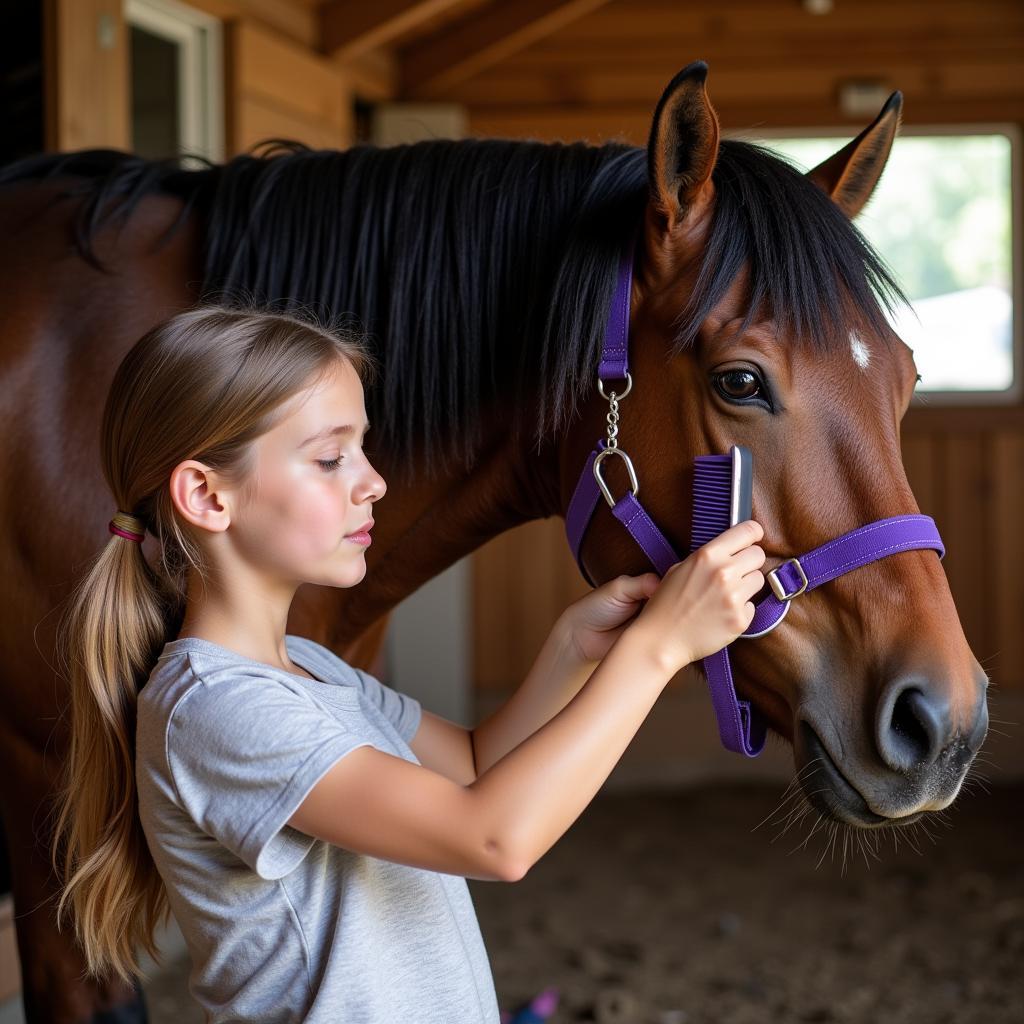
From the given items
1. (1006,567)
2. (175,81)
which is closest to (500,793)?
(175,81)

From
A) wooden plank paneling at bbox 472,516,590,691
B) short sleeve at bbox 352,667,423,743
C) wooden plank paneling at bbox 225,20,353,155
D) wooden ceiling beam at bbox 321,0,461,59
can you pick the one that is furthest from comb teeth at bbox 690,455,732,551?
wooden plank paneling at bbox 472,516,590,691

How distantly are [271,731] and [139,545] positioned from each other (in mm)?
267

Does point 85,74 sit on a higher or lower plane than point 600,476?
higher

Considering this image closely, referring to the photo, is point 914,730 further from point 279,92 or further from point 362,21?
point 362,21

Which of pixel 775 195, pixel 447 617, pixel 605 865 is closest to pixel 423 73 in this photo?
pixel 447 617

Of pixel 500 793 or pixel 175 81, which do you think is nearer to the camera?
pixel 500 793

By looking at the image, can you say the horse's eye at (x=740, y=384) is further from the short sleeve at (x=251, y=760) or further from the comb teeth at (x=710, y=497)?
the short sleeve at (x=251, y=760)

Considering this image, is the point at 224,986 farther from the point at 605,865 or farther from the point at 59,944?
the point at 605,865

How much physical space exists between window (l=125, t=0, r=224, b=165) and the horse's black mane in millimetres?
1810

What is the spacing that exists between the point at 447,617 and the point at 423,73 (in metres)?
2.18

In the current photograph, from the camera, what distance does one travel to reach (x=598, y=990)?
3.04m

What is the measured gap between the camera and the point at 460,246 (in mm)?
1437

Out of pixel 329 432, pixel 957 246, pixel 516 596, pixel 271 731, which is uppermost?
pixel 957 246

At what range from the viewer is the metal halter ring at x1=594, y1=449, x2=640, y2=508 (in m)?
1.25
